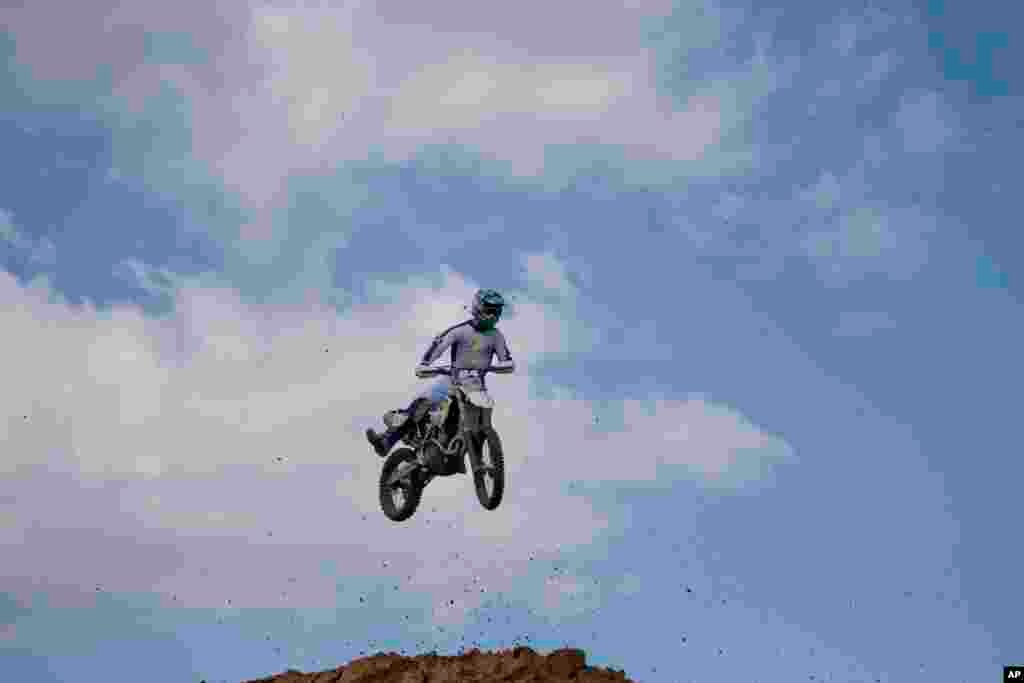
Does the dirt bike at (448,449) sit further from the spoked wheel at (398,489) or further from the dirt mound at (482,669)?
the dirt mound at (482,669)

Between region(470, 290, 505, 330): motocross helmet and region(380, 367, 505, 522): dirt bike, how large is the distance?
2.58ft

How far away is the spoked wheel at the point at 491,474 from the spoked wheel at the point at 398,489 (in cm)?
200

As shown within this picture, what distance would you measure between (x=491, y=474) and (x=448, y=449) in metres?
1.10

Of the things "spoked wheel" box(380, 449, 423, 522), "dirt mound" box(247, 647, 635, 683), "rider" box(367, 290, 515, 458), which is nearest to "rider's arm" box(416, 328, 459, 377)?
"rider" box(367, 290, 515, 458)

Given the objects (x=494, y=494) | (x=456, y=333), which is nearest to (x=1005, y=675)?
(x=494, y=494)

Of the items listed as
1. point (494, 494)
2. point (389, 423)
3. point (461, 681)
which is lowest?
point (461, 681)

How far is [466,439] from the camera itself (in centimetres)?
2247

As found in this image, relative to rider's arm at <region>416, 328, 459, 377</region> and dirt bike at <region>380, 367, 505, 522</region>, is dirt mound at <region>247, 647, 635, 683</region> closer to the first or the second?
dirt bike at <region>380, 367, 505, 522</region>

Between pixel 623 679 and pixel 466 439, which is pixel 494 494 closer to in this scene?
pixel 466 439

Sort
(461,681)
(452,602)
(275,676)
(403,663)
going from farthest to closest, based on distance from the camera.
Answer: (275,676)
(403,663)
(461,681)
(452,602)

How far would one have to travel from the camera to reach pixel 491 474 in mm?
22141

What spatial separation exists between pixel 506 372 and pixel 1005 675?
906cm

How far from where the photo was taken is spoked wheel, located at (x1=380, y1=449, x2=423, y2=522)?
24.1 meters

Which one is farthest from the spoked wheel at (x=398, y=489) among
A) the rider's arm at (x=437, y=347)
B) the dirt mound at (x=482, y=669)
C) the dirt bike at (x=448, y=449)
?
the dirt mound at (x=482, y=669)
